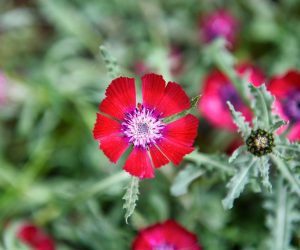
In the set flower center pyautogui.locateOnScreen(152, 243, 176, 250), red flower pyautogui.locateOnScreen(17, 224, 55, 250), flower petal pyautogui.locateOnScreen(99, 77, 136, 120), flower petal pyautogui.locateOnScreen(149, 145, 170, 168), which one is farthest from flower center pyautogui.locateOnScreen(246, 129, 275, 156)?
red flower pyautogui.locateOnScreen(17, 224, 55, 250)

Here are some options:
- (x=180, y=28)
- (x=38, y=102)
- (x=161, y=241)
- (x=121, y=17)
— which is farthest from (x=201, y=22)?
(x=161, y=241)

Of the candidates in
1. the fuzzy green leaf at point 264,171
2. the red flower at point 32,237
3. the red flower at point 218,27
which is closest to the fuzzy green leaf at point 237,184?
the fuzzy green leaf at point 264,171

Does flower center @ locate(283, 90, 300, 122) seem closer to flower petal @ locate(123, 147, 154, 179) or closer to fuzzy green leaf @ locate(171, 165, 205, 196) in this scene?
fuzzy green leaf @ locate(171, 165, 205, 196)

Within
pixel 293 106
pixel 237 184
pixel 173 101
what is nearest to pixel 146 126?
pixel 173 101

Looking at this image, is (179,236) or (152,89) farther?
(179,236)

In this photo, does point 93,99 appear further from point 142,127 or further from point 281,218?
point 281,218

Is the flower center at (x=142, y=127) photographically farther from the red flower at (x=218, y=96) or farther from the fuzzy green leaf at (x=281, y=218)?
the red flower at (x=218, y=96)

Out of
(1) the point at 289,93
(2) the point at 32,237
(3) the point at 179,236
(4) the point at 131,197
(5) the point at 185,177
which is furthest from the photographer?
(2) the point at 32,237
